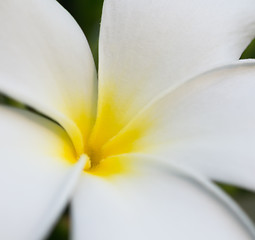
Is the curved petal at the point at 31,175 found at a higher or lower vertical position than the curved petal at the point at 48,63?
lower

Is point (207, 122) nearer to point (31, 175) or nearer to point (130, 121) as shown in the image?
point (130, 121)

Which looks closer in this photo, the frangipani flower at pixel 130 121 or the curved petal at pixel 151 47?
the frangipani flower at pixel 130 121

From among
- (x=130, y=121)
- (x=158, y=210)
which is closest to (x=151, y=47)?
(x=130, y=121)

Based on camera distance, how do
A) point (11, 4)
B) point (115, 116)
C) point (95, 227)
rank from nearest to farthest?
point (95, 227), point (11, 4), point (115, 116)

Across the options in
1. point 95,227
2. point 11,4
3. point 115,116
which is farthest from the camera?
point 115,116

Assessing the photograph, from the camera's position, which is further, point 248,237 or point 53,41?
point 53,41

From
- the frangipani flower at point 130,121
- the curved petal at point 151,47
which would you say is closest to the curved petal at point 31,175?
the frangipani flower at point 130,121

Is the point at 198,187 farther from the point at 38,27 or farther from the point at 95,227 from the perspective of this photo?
the point at 38,27

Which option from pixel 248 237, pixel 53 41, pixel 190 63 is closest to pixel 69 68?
pixel 53 41

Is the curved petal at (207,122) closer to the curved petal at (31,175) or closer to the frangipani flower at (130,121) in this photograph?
the frangipani flower at (130,121)
